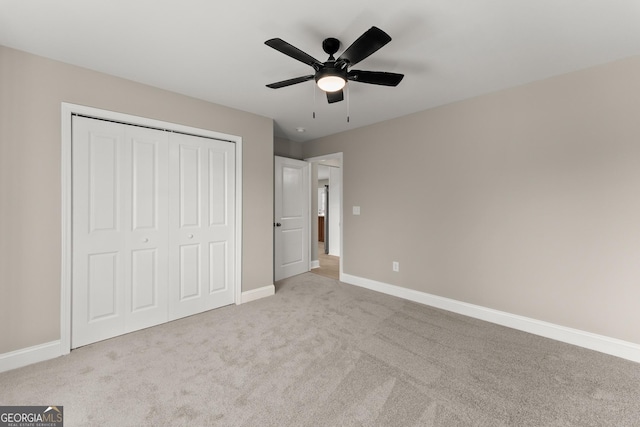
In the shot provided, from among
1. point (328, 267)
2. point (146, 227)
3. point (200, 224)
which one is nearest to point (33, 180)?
point (146, 227)

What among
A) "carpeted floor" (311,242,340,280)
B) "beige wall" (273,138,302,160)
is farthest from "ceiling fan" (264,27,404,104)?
"carpeted floor" (311,242,340,280)

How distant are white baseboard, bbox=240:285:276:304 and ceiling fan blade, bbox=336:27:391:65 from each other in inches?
113

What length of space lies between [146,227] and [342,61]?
2.44 metres

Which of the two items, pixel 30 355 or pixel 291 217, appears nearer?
pixel 30 355

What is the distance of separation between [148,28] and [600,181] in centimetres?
379

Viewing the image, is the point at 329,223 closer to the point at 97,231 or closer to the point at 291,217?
the point at 291,217

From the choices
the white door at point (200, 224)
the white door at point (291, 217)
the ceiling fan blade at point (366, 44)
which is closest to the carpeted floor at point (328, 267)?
the white door at point (291, 217)

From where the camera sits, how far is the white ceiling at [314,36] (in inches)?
64.9

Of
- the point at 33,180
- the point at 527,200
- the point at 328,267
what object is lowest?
the point at 328,267

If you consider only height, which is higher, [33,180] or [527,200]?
[33,180]

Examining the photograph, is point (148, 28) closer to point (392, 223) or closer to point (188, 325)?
point (188, 325)

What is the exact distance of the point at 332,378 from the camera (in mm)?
1915

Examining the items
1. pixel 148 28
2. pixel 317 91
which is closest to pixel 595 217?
pixel 317 91

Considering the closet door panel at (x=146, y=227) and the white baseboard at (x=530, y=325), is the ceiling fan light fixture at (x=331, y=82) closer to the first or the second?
the closet door panel at (x=146, y=227)
